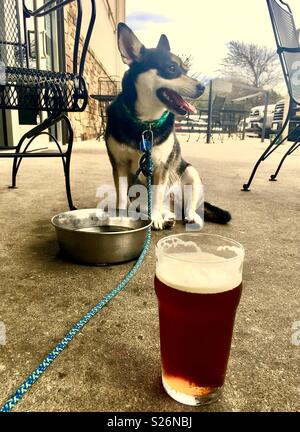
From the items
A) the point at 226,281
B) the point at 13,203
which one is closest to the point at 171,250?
the point at 226,281

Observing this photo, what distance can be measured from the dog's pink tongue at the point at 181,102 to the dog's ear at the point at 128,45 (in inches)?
9.0

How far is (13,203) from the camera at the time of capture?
6.19 ft

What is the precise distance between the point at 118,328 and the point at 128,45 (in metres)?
1.34

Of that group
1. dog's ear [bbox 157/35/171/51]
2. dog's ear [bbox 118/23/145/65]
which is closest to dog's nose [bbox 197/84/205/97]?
dog's ear [bbox 157/35/171/51]

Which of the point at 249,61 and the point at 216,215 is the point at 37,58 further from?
the point at 249,61

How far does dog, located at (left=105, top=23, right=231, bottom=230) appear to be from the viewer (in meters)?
1.56

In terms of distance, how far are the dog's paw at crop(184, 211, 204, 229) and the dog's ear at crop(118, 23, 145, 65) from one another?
0.79 m

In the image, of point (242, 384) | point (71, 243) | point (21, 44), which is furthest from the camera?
point (21, 44)

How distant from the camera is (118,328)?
772 millimetres

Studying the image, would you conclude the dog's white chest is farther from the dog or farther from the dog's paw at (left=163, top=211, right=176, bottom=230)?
the dog's paw at (left=163, top=211, right=176, bottom=230)

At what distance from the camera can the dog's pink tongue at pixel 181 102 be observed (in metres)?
1.65

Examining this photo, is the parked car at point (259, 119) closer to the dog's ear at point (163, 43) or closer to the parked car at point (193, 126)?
the parked car at point (193, 126)
